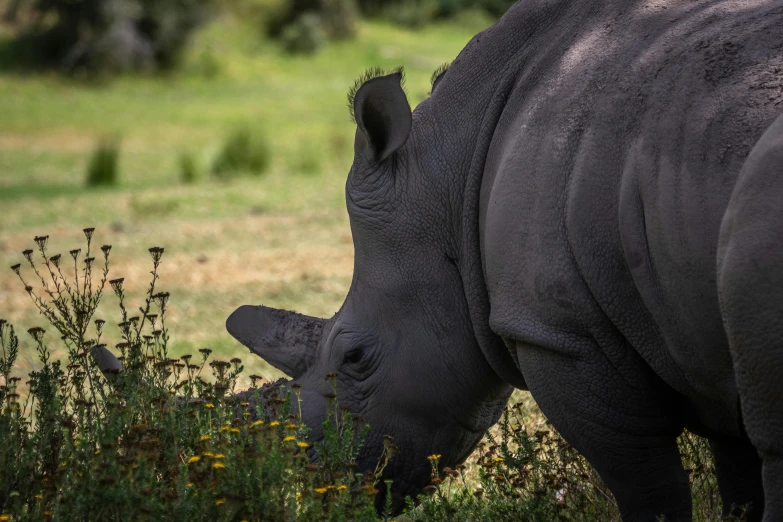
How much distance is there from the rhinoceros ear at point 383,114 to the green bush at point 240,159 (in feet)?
41.1

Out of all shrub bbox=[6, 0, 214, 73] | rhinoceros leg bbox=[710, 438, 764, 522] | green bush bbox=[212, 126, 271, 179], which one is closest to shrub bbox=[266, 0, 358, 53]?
shrub bbox=[6, 0, 214, 73]

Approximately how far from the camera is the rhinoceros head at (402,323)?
3609 mm

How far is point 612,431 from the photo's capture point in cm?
307

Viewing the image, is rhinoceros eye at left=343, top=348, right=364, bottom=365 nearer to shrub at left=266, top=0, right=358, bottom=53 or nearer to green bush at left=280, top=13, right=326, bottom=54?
green bush at left=280, top=13, right=326, bottom=54

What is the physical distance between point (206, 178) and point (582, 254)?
1356 centimetres

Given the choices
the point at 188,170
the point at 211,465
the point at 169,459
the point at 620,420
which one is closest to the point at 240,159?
the point at 188,170

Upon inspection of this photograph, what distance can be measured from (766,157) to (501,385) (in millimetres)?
1552

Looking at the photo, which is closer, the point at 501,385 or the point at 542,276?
the point at 542,276

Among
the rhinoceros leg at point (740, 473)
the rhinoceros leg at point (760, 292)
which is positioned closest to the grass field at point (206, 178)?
the rhinoceros leg at point (740, 473)

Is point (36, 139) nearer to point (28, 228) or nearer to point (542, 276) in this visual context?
point (28, 228)

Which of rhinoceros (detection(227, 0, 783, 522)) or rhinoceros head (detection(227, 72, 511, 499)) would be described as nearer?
rhinoceros (detection(227, 0, 783, 522))

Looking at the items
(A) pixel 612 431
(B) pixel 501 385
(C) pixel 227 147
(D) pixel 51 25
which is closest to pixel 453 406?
(B) pixel 501 385

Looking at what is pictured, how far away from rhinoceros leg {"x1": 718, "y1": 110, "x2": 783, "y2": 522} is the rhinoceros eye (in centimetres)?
153

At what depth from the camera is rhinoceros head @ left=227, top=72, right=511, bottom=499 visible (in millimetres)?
3609
